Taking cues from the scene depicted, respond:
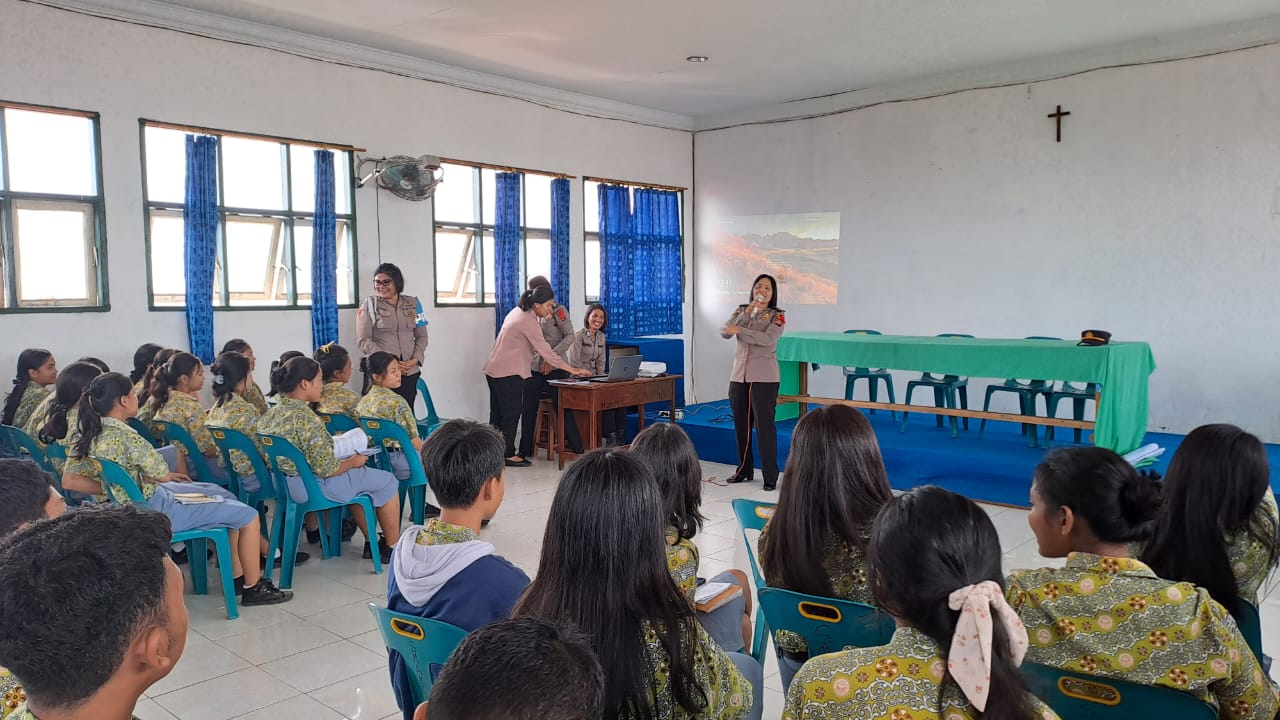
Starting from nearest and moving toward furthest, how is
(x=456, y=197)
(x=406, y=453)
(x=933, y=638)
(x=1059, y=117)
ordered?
(x=933, y=638)
(x=406, y=453)
(x=1059, y=117)
(x=456, y=197)

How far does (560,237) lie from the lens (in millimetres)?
8406

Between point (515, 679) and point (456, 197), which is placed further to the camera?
point (456, 197)

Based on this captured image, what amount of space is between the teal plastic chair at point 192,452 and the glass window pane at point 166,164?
Result: 2.22 meters

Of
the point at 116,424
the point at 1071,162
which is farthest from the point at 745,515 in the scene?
the point at 1071,162

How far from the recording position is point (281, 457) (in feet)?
13.3

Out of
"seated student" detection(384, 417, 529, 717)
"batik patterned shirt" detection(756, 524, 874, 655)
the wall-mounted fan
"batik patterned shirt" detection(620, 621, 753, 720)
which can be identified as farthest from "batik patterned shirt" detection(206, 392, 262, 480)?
"batik patterned shirt" detection(620, 621, 753, 720)

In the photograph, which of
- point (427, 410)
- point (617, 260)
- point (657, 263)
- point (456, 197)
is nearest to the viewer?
point (427, 410)

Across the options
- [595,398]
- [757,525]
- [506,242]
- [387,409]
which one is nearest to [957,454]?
[595,398]

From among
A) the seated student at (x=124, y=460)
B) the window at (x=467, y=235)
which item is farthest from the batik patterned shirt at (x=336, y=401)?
the window at (x=467, y=235)

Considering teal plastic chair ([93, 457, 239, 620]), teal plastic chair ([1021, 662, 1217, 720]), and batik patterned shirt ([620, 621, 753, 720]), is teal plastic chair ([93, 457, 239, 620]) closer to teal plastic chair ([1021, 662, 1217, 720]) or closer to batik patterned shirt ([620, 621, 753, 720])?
batik patterned shirt ([620, 621, 753, 720])

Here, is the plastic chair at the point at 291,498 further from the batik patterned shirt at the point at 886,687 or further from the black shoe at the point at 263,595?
the batik patterned shirt at the point at 886,687

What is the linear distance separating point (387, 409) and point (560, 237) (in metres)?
3.93

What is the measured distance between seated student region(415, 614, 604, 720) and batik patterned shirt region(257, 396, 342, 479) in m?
3.35

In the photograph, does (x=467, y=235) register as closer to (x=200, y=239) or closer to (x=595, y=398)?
(x=595, y=398)
